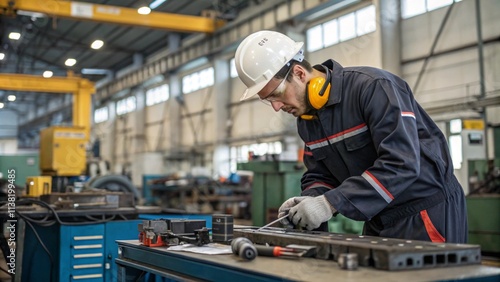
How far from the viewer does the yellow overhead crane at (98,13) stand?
794 centimetres

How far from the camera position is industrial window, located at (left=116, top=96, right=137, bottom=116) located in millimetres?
15916

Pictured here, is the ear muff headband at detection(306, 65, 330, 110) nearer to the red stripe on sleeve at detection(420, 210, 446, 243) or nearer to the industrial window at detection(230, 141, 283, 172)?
the red stripe on sleeve at detection(420, 210, 446, 243)

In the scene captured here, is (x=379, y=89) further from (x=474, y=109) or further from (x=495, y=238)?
(x=474, y=109)

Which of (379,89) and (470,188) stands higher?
(379,89)

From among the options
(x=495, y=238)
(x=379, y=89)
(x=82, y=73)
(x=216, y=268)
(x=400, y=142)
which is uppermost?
(x=82, y=73)

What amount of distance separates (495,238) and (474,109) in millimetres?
2403

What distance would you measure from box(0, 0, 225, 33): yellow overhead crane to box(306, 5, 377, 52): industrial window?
2.34m

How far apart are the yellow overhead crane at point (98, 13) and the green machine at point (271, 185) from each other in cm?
350

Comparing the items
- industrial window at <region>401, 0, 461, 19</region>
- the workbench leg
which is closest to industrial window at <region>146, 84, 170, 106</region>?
industrial window at <region>401, 0, 461, 19</region>

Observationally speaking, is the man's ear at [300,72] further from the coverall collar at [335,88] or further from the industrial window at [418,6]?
the industrial window at [418,6]

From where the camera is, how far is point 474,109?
714 centimetres

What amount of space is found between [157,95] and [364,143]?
14206 mm

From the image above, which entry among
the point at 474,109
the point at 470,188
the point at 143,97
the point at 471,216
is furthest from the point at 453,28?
the point at 143,97

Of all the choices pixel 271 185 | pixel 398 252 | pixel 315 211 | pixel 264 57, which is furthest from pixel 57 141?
pixel 398 252
